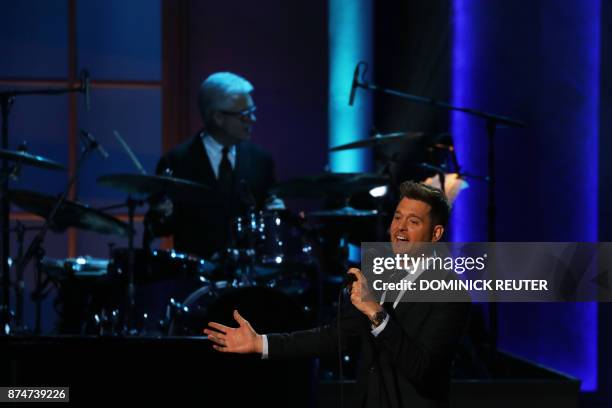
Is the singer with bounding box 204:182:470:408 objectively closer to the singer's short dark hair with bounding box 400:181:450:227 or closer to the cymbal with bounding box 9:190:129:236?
the singer's short dark hair with bounding box 400:181:450:227

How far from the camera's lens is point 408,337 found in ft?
7.97

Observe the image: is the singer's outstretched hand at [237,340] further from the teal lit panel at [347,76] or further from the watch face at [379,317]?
the teal lit panel at [347,76]

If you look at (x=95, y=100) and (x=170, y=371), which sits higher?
(x=95, y=100)

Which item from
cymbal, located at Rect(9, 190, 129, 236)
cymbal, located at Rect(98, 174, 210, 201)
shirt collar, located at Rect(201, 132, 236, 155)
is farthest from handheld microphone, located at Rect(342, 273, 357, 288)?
shirt collar, located at Rect(201, 132, 236, 155)

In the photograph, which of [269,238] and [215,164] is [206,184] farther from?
[269,238]

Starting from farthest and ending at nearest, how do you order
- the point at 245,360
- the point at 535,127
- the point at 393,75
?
the point at 393,75
the point at 535,127
the point at 245,360

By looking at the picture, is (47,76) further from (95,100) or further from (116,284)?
(116,284)

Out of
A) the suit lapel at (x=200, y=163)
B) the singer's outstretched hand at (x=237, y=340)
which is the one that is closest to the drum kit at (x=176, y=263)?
the suit lapel at (x=200, y=163)

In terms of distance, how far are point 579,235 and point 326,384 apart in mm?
1926

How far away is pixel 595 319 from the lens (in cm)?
516

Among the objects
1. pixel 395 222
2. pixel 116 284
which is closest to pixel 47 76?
pixel 116 284

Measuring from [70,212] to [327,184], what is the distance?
145cm

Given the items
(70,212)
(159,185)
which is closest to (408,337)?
(159,185)

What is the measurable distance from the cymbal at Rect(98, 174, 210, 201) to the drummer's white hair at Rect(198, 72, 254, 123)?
93cm
